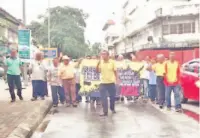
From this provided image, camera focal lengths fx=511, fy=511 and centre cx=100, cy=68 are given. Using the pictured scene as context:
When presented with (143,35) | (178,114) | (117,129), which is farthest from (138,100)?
(143,35)

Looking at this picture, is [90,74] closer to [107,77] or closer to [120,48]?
[107,77]

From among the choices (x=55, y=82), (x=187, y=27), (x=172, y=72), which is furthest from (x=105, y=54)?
(x=187, y=27)

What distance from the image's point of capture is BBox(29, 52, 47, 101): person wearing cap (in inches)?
634

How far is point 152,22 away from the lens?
5116 centimetres

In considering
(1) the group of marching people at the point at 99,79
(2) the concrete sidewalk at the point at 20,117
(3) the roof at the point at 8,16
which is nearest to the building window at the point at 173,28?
(3) the roof at the point at 8,16

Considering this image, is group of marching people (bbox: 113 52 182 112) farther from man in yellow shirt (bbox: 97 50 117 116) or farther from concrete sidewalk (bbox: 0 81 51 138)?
concrete sidewalk (bbox: 0 81 51 138)

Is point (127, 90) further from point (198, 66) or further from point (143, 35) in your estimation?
point (143, 35)

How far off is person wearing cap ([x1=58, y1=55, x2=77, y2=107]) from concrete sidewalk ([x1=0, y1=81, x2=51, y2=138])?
2.22 feet

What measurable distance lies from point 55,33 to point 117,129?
5977 centimetres

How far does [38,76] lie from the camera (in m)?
16.1

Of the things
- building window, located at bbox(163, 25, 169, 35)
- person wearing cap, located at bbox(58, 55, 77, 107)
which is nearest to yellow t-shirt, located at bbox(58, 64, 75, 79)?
person wearing cap, located at bbox(58, 55, 77, 107)

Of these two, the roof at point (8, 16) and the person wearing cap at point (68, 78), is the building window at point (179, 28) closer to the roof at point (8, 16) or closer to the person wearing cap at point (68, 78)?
the roof at point (8, 16)

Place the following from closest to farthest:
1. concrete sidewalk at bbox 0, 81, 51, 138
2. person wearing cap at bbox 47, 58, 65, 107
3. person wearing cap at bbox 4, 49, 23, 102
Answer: concrete sidewalk at bbox 0, 81, 51, 138
person wearing cap at bbox 47, 58, 65, 107
person wearing cap at bbox 4, 49, 23, 102

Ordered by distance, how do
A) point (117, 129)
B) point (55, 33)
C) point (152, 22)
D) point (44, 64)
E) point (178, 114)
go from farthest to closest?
point (55, 33) < point (152, 22) < point (44, 64) < point (178, 114) < point (117, 129)
